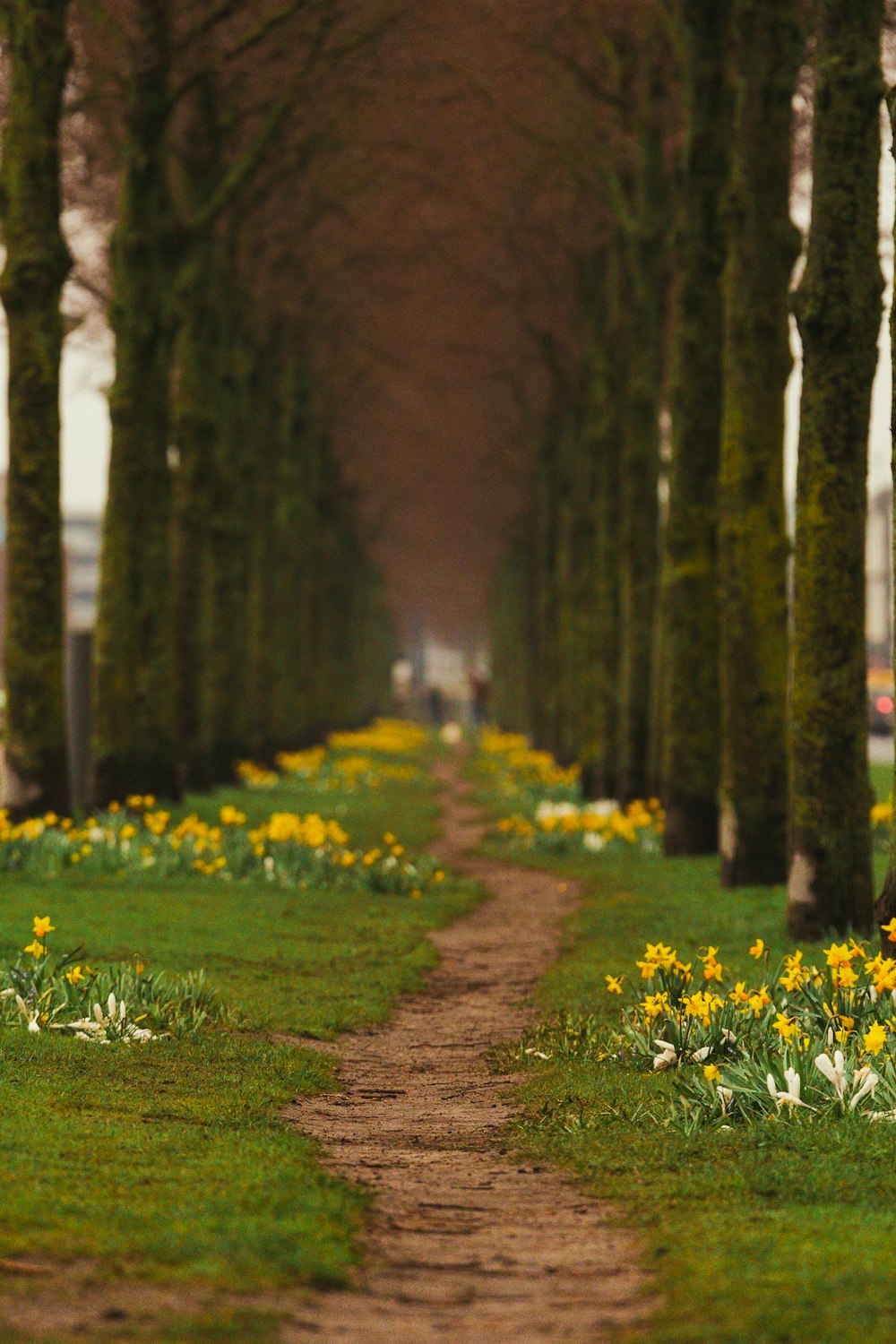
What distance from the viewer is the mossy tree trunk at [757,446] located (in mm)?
16969

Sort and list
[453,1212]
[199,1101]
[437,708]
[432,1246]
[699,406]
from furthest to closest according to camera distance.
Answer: [437,708] < [699,406] < [199,1101] < [453,1212] < [432,1246]

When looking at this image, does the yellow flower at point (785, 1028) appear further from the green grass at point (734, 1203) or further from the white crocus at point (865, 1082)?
the green grass at point (734, 1203)

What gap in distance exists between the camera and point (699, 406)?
20.8m

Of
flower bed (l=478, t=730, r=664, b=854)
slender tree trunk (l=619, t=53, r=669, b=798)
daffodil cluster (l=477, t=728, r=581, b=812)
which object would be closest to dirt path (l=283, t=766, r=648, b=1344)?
flower bed (l=478, t=730, r=664, b=854)

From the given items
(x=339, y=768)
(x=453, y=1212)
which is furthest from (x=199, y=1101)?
(x=339, y=768)

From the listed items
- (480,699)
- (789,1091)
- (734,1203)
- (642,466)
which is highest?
(642,466)

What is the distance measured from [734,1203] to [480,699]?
3599 inches

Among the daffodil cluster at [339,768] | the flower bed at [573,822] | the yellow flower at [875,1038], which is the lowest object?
the daffodil cluster at [339,768]

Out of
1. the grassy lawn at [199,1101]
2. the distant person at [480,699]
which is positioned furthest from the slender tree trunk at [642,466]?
the distant person at [480,699]

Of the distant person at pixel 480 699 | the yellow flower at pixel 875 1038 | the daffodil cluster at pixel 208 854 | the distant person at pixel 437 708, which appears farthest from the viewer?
the distant person at pixel 437 708

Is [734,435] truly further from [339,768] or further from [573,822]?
[339,768]

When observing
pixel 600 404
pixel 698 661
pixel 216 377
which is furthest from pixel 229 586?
pixel 698 661

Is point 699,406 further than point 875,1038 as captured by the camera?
Yes

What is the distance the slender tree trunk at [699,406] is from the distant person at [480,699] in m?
73.1
